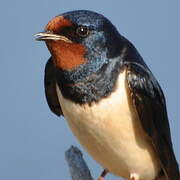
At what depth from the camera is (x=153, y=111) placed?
1720mm

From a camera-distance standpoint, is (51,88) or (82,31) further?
(51,88)

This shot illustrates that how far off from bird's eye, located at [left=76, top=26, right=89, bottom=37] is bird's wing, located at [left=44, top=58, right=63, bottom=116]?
0.65 ft

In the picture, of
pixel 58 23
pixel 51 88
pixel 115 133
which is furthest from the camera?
pixel 51 88

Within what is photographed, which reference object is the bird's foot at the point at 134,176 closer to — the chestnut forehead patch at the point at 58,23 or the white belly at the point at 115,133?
the white belly at the point at 115,133

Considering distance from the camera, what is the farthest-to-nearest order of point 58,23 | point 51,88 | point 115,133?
point 51,88, point 115,133, point 58,23

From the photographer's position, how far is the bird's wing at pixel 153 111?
1648mm

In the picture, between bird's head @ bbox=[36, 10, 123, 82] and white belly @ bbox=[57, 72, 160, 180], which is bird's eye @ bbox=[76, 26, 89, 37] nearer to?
bird's head @ bbox=[36, 10, 123, 82]

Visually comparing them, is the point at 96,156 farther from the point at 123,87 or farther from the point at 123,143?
the point at 123,87

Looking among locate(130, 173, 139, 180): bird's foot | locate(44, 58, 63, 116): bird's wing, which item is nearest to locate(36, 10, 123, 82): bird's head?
locate(44, 58, 63, 116): bird's wing

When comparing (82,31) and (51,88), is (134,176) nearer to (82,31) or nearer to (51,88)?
(51,88)

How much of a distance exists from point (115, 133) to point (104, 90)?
0.12 m

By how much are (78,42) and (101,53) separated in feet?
0.23

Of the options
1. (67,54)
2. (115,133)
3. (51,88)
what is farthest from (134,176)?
(67,54)

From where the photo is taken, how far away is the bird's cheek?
156cm
